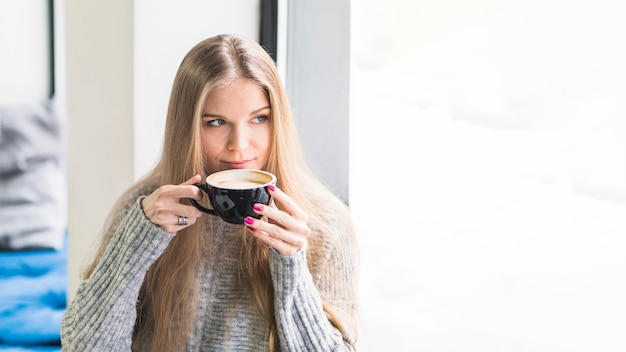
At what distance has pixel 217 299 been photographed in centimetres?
138

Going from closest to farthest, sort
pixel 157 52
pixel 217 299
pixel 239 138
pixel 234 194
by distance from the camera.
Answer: pixel 234 194 → pixel 239 138 → pixel 217 299 → pixel 157 52

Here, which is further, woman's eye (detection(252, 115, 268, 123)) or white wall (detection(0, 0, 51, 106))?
white wall (detection(0, 0, 51, 106))

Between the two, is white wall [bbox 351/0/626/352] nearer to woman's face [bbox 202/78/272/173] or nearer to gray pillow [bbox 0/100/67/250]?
woman's face [bbox 202/78/272/173]

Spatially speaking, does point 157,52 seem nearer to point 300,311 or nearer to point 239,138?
point 239,138

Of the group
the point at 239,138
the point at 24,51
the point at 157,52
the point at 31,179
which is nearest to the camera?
the point at 239,138

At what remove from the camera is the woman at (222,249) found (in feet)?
4.06

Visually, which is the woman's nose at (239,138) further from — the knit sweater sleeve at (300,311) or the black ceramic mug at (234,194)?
the knit sweater sleeve at (300,311)

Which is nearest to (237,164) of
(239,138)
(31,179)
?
(239,138)

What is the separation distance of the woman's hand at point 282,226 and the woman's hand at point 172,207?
4.0 inches

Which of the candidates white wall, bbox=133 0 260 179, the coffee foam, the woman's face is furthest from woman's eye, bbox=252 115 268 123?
white wall, bbox=133 0 260 179

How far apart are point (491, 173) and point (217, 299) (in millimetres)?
520

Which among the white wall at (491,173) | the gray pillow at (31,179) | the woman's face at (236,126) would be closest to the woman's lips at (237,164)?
the woman's face at (236,126)

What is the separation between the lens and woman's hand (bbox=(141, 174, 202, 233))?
3.84 ft

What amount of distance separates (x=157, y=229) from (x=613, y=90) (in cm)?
70
